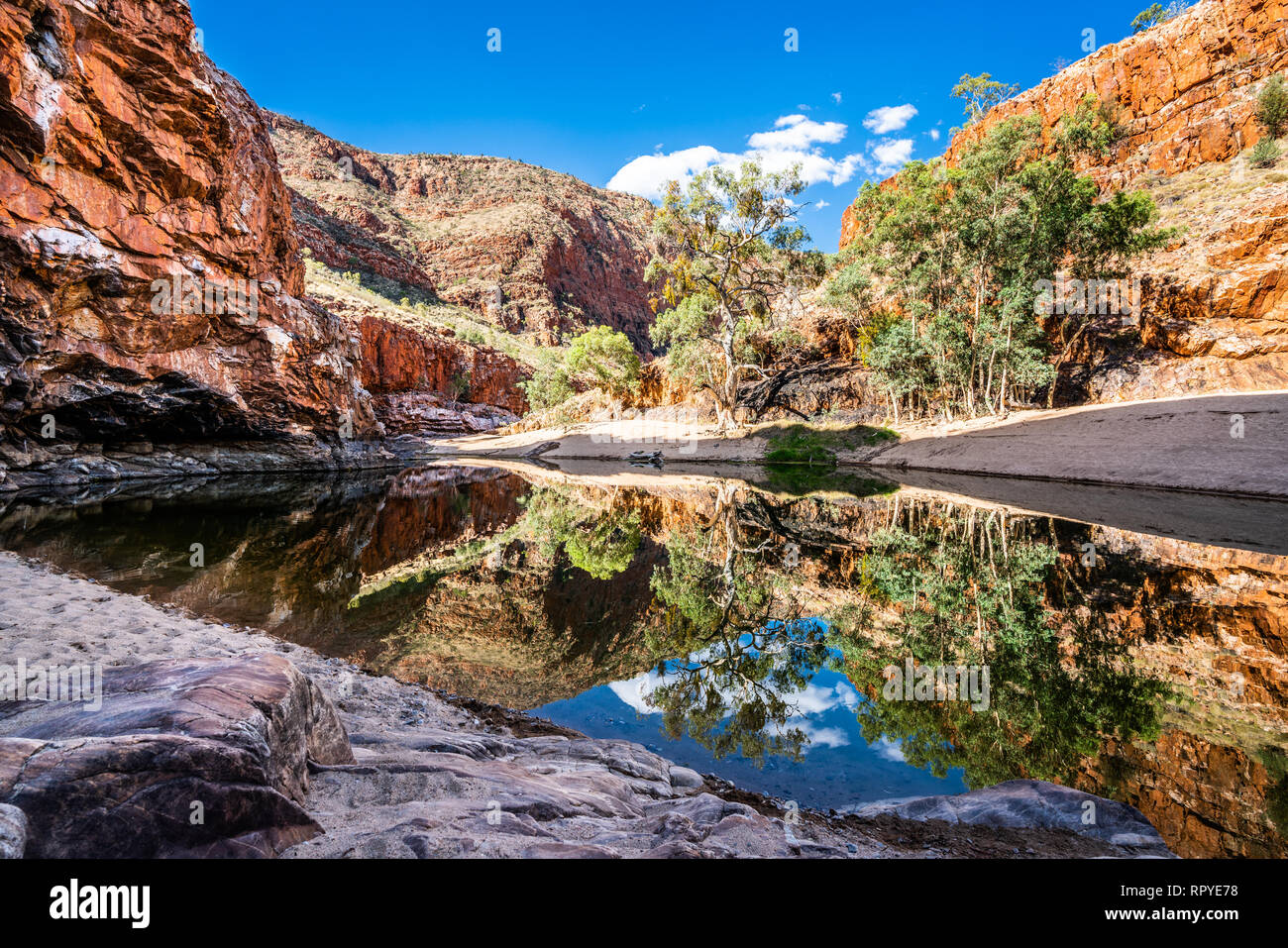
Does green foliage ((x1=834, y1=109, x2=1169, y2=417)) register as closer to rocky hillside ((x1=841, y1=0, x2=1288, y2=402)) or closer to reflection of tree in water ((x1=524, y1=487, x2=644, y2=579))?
rocky hillside ((x1=841, y1=0, x2=1288, y2=402))

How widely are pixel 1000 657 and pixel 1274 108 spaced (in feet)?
182

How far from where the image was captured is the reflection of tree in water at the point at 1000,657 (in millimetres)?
4484

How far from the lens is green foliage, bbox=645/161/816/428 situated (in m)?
34.2

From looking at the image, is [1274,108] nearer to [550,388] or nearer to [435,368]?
[550,388]

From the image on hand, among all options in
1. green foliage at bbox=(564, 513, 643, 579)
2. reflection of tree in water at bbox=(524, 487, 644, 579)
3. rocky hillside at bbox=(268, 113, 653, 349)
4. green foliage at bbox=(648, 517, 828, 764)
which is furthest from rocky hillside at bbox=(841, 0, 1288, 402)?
rocky hillside at bbox=(268, 113, 653, 349)

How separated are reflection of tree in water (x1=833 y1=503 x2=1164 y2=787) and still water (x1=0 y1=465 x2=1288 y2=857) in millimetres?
33

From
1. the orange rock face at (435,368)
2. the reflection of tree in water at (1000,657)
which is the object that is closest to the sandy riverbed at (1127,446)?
the reflection of tree in water at (1000,657)

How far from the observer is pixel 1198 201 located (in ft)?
110

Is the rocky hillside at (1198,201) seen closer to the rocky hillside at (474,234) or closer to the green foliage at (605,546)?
the green foliage at (605,546)

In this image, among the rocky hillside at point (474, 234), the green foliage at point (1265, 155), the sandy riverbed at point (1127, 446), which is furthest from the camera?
the rocky hillside at point (474, 234)

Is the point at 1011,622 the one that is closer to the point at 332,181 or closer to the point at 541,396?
the point at 541,396

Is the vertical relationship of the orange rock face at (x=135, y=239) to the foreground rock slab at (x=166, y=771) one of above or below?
above

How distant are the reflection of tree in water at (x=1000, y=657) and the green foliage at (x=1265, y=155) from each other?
43746 millimetres
